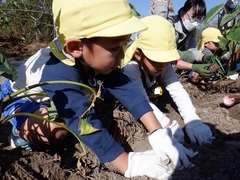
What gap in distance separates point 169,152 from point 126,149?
290mm

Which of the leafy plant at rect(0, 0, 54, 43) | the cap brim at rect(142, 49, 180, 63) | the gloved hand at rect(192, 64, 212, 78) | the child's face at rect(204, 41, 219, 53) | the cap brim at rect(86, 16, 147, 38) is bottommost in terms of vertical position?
the leafy plant at rect(0, 0, 54, 43)

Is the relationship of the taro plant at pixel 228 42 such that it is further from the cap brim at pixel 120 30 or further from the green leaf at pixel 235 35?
the cap brim at pixel 120 30

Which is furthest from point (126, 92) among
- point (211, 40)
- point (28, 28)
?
point (28, 28)

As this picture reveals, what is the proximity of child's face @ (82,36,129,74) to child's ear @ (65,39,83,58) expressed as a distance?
0.06 ft

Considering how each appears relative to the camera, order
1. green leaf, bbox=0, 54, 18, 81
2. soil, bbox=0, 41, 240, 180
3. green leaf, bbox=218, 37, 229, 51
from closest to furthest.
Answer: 1. green leaf, bbox=0, 54, 18, 81
2. soil, bbox=0, 41, 240, 180
3. green leaf, bbox=218, 37, 229, 51

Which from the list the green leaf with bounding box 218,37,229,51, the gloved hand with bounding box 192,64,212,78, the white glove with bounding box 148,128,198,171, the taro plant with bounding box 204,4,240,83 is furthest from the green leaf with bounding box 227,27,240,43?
the white glove with bounding box 148,128,198,171

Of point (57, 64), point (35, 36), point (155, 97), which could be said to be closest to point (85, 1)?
point (57, 64)

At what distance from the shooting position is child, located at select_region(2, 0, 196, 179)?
2.99 feet

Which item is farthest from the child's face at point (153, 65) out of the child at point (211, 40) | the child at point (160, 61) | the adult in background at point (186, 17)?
the child at point (211, 40)

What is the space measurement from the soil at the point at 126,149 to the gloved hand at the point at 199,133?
3cm

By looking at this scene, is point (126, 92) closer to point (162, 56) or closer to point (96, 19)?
point (162, 56)

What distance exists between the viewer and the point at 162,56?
129cm

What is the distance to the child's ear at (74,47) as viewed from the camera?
0.95m

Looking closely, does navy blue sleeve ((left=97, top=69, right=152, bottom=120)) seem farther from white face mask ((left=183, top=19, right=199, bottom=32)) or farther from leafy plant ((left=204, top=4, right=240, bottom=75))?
white face mask ((left=183, top=19, right=199, bottom=32))
